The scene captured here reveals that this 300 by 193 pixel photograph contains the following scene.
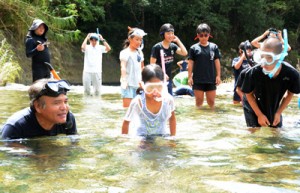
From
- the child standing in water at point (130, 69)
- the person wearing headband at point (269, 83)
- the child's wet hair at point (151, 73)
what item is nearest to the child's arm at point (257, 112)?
the person wearing headband at point (269, 83)

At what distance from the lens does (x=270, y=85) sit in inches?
198

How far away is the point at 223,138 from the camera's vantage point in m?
5.18

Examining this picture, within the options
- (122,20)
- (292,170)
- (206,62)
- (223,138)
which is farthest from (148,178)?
(122,20)

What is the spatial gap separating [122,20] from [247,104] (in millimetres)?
24064

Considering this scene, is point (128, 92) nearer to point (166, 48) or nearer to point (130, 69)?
point (130, 69)

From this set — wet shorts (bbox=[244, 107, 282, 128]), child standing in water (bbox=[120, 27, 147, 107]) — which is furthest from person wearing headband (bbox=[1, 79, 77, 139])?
child standing in water (bbox=[120, 27, 147, 107])

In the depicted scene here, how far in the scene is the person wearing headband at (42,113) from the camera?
4.07m

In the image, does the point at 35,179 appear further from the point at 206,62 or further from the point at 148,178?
the point at 206,62

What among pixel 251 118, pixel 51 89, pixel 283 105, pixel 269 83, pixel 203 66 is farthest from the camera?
pixel 203 66

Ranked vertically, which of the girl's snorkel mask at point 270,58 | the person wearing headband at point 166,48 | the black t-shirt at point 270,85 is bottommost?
the black t-shirt at point 270,85

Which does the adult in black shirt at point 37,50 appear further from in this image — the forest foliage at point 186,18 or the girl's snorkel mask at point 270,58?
the forest foliage at point 186,18

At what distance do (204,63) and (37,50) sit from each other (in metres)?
2.94

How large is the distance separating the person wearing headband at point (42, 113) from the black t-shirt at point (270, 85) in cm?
201

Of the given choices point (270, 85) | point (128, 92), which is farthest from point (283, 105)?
point (128, 92)
